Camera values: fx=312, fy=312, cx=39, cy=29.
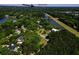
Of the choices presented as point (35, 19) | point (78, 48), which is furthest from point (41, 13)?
point (78, 48)

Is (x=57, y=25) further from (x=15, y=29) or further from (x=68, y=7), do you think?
(x=15, y=29)

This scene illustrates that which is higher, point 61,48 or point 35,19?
point 35,19

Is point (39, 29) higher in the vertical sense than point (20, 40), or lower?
higher

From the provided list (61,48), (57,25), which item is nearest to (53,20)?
(57,25)

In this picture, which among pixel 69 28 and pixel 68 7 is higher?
pixel 68 7
